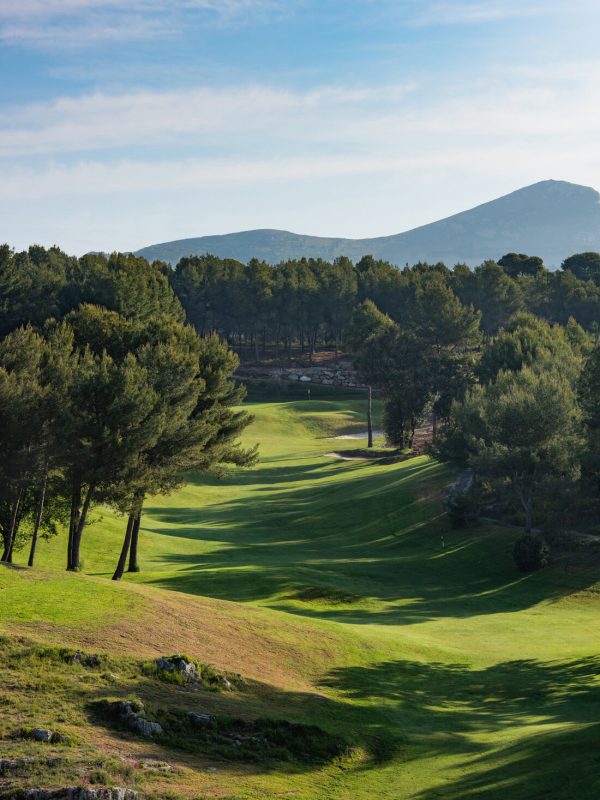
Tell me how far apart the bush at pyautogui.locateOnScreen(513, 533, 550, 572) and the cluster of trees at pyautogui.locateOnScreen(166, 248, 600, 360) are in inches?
4123

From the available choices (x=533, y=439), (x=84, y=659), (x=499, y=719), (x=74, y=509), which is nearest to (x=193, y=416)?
(x=74, y=509)

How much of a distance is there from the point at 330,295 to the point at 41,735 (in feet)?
509

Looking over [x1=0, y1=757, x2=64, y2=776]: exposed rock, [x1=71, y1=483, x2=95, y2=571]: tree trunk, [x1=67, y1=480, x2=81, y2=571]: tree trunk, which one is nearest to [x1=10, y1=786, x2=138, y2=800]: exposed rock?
[x1=0, y1=757, x2=64, y2=776]: exposed rock

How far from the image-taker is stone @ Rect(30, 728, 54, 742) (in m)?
19.5

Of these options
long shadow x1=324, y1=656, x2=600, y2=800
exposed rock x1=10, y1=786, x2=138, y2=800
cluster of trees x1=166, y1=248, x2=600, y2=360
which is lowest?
long shadow x1=324, y1=656, x2=600, y2=800

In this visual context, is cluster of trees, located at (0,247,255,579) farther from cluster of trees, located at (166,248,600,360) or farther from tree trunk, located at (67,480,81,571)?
cluster of trees, located at (166,248,600,360)

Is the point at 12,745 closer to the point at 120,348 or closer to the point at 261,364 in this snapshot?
the point at 120,348

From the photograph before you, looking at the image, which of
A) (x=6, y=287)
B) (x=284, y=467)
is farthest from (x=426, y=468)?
(x=6, y=287)

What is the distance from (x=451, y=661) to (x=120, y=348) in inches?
1204

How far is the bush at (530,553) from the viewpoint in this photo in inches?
2143

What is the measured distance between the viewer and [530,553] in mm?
54469

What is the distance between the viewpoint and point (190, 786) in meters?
18.8

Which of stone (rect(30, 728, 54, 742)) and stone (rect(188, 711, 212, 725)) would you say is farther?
stone (rect(188, 711, 212, 725))

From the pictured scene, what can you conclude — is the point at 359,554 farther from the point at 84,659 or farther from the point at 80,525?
the point at 84,659
